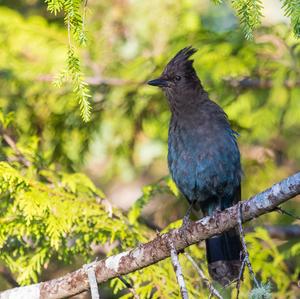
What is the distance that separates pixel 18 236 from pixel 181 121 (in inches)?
59.6

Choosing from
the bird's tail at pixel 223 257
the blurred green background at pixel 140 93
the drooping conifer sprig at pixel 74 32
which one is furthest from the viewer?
the blurred green background at pixel 140 93

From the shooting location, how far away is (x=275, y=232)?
6.22 m

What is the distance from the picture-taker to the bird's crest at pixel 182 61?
559 centimetres

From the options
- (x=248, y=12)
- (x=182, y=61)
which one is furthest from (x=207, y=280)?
(x=182, y=61)

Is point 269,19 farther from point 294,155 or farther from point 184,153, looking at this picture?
point 184,153

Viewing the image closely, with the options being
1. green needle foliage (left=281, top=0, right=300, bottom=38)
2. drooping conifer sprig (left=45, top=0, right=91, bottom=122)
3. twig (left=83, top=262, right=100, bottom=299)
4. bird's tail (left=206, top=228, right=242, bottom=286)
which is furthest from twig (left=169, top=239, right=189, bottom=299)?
green needle foliage (left=281, top=0, right=300, bottom=38)

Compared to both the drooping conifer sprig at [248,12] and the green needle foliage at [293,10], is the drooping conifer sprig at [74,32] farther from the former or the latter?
the green needle foliage at [293,10]

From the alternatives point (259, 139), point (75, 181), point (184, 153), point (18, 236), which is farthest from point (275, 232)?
point (18, 236)

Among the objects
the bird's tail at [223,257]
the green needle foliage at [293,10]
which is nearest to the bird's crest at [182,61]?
the bird's tail at [223,257]

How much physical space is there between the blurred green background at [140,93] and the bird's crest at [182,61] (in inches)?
10.1

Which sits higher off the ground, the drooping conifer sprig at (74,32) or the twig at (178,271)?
the drooping conifer sprig at (74,32)

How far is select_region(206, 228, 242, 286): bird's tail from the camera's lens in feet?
16.6

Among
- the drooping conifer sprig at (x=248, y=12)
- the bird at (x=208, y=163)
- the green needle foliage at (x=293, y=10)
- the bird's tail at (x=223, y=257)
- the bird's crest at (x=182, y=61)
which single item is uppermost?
the bird's crest at (x=182, y=61)

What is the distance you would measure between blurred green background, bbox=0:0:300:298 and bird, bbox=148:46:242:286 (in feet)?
0.75
